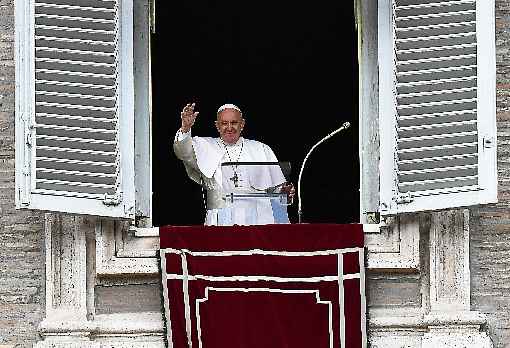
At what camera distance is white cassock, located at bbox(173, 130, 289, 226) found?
10.9 meters

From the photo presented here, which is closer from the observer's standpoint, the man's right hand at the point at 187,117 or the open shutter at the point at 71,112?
the open shutter at the point at 71,112

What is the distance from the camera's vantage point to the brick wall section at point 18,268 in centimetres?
1079

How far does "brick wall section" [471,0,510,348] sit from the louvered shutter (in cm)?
45

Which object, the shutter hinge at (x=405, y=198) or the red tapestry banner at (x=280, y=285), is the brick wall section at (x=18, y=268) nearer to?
the red tapestry banner at (x=280, y=285)

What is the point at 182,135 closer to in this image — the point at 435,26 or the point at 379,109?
the point at 379,109

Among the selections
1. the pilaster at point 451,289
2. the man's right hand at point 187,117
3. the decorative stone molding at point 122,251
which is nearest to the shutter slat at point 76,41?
the man's right hand at point 187,117

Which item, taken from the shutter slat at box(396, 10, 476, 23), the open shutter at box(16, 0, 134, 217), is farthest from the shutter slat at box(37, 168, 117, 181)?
the shutter slat at box(396, 10, 476, 23)

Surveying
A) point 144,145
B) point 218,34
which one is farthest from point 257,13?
point 144,145

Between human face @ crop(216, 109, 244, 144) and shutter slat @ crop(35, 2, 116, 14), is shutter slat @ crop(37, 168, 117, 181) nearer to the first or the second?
shutter slat @ crop(35, 2, 116, 14)

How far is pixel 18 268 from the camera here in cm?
1081

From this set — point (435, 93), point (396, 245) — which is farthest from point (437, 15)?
point (396, 245)

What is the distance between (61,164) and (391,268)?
189cm

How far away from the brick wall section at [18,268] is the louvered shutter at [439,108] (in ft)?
6.47

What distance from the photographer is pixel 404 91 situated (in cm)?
1058
